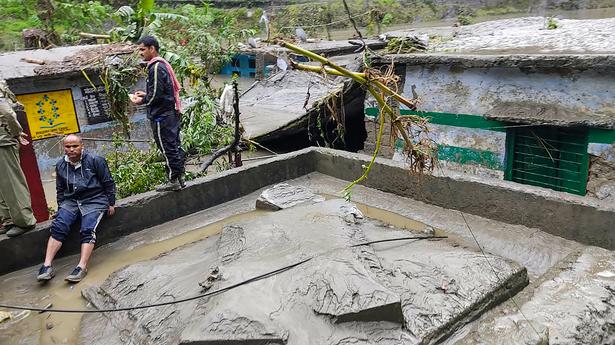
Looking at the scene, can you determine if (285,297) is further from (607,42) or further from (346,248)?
(607,42)

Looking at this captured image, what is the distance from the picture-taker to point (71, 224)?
4852 mm

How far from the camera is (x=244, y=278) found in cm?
358

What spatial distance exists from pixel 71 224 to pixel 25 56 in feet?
21.3

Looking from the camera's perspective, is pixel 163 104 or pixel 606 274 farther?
pixel 163 104

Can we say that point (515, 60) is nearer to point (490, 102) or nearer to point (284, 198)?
point (490, 102)

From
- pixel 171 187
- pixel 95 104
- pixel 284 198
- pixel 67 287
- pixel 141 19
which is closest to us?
pixel 67 287

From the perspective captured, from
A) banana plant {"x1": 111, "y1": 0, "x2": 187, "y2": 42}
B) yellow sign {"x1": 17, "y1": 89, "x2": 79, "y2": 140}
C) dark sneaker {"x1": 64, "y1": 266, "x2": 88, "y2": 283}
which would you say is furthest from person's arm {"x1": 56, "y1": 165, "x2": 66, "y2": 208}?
banana plant {"x1": 111, "y1": 0, "x2": 187, "y2": 42}

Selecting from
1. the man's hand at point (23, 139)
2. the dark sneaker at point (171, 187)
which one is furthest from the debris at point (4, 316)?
the dark sneaker at point (171, 187)

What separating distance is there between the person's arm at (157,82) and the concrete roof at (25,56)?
4.87 m

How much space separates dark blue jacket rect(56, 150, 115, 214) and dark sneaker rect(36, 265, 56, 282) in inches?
25.5

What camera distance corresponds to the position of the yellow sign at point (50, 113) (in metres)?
9.17

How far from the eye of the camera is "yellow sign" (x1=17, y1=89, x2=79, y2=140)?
9.17 meters

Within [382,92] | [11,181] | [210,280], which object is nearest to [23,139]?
[11,181]

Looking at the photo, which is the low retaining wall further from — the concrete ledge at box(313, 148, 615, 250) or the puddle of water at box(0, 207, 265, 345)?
the puddle of water at box(0, 207, 265, 345)
